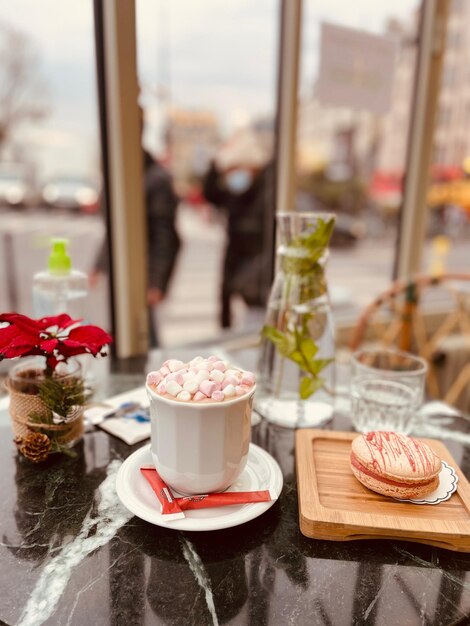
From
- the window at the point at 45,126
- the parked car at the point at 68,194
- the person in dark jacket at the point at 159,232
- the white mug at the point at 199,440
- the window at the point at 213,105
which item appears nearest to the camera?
the white mug at the point at 199,440

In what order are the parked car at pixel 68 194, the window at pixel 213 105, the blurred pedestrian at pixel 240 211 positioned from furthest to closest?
the blurred pedestrian at pixel 240 211 < the parked car at pixel 68 194 < the window at pixel 213 105

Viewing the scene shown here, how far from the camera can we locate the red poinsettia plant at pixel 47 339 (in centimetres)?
70

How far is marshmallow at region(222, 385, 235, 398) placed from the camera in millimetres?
619

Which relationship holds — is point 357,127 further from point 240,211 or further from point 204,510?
point 204,510

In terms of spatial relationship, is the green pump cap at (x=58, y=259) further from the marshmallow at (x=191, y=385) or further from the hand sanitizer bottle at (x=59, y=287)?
the marshmallow at (x=191, y=385)

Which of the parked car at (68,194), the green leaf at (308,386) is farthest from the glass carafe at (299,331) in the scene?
the parked car at (68,194)

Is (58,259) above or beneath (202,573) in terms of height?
above

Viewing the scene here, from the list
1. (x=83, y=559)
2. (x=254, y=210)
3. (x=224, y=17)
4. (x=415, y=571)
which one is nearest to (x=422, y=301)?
(x=254, y=210)

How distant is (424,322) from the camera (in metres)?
2.45

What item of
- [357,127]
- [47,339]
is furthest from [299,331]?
[357,127]

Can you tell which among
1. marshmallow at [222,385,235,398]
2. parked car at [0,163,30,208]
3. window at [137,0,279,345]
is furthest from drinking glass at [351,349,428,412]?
parked car at [0,163,30,208]

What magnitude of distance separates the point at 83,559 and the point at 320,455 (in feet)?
1.24

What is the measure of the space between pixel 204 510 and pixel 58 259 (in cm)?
57

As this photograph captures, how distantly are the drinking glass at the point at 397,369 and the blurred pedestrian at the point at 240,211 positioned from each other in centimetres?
141
